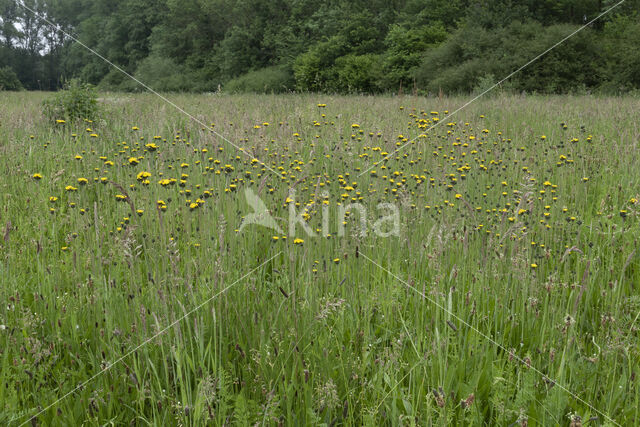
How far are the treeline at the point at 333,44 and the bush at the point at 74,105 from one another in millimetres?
450

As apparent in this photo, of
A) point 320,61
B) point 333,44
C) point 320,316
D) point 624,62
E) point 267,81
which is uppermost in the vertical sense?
point 333,44

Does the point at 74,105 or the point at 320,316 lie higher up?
the point at 74,105

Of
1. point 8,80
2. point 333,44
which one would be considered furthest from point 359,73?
point 8,80

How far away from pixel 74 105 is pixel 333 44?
24.5 metres

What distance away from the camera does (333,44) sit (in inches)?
1147

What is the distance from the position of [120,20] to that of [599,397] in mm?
53556

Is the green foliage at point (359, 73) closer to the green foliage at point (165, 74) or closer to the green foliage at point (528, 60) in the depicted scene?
the green foliage at point (528, 60)

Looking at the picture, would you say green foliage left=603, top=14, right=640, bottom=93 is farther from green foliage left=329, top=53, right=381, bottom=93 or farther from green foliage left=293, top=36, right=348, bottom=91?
green foliage left=293, top=36, right=348, bottom=91

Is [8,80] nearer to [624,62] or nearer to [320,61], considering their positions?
[320,61]

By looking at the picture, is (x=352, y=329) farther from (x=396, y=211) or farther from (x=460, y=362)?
(x=396, y=211)

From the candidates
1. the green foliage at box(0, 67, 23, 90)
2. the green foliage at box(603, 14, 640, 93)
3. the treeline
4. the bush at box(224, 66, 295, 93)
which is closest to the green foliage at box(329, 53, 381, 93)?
the treeline

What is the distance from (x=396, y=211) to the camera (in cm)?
296

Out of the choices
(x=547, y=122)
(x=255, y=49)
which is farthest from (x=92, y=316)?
(x=255, y=49)

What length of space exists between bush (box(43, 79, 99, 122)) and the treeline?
0.45 metres
